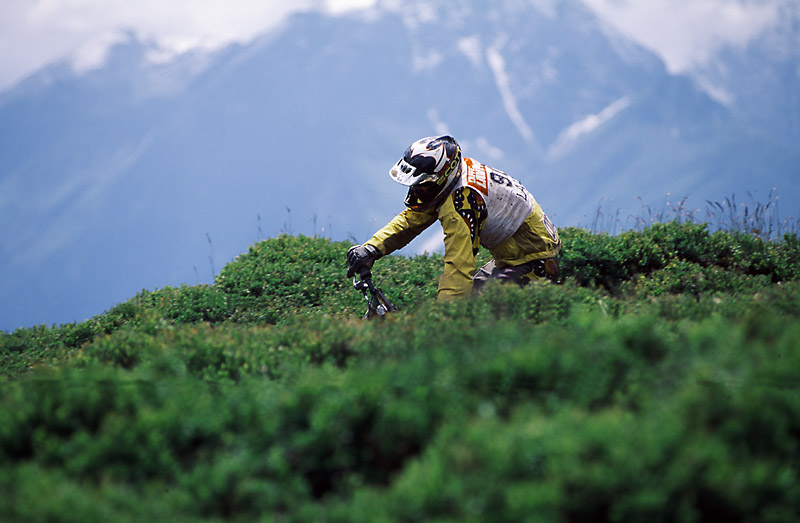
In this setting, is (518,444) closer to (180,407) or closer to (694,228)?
(180,407)

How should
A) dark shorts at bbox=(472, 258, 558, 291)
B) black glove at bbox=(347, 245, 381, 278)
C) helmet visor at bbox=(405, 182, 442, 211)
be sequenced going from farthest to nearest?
dark shorts at bbox=(472, 258, 558, 291) → black glove at bbox=(347, 245, 381, 278) → helmet visor at bbox=(405, 182, 442, 211)

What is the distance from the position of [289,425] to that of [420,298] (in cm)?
453

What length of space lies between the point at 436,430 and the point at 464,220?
3.31 m

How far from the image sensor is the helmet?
6.34m

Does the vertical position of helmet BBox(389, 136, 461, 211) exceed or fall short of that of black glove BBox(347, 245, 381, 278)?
it exceeds it

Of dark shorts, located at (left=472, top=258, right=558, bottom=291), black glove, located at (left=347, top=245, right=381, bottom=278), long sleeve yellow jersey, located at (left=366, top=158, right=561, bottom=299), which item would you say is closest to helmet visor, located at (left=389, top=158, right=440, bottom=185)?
long sleeve yellow jersey, located at (left=366, top=158, right=561, bottom=299)

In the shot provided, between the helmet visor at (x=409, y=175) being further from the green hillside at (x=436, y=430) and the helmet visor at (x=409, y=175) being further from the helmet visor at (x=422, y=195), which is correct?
the green hillside at (x=436, y=430)

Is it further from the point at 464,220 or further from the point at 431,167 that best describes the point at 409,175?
the point at 464,220

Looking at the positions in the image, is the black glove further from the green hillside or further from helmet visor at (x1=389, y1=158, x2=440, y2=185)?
the green hillside

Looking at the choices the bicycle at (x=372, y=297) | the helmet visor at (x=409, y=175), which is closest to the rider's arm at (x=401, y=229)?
the bicycle at (x=372, y=297)

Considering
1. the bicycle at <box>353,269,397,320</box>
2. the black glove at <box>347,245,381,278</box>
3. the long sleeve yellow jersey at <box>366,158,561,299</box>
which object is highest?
the long sleeve yellow jersey at <box>366,158,561,299</box>

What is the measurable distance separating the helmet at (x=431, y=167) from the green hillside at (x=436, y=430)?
6.82ft

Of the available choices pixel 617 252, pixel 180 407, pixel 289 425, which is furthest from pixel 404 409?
pixel 617 252

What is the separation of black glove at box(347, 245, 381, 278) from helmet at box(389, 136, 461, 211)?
756 millimetres
